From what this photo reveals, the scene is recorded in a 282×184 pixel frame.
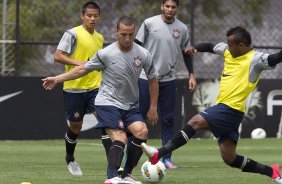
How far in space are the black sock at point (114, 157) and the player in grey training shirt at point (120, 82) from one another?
1.6 inches

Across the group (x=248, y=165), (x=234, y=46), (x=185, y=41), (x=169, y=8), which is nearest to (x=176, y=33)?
(x=185, y=41)

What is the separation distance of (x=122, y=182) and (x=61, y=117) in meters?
7.95

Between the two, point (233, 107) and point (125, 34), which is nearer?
point (125, 34)

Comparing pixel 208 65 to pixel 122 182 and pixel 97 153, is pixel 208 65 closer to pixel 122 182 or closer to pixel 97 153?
pixel 97 153

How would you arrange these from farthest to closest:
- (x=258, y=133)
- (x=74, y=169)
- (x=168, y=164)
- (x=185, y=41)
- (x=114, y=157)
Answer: (x=258, y=133), (x=185, y=41), (x=168, y=164), (x=74, y=169), (x=114, y=157)

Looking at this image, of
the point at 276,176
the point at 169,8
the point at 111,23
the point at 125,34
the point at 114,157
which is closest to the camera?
the point at 114,157

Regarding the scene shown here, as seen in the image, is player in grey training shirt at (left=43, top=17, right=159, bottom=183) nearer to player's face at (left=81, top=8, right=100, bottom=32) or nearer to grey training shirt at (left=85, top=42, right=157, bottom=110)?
grey training shirt at (left=85, top=42, right=157, bottom=110)

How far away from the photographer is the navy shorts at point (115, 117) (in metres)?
10.2

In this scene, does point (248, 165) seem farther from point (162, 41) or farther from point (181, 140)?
point (162, 41)

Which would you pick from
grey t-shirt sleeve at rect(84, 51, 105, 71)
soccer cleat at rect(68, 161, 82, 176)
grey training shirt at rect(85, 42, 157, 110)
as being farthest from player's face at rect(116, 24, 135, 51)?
soccer cleat at rect(68, 161, 82, 176)

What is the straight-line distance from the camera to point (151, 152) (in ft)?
33.8

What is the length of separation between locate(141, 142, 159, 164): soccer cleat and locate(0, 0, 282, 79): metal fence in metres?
7.94

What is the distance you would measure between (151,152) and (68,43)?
2583 mm

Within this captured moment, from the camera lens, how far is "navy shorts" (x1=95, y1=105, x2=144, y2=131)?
10.2 m
